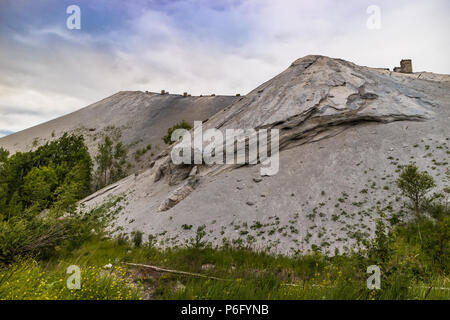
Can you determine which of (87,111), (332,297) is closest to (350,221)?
(332,297)

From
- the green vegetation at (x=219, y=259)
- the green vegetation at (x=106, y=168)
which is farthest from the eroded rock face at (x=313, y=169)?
the green vegetation at (x=106, y=168)

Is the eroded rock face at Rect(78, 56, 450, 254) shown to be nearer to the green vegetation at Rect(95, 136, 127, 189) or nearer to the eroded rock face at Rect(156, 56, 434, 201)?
the eroded rock face at Rect(156, 56, 434, 201)

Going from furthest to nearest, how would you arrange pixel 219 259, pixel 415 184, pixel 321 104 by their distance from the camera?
pixel 321 104, pixel 415 184, pixel 219 259

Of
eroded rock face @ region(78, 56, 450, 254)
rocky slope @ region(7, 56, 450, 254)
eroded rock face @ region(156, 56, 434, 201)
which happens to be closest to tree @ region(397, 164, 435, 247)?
rocky slope @ region(7, 56, 450, 254)

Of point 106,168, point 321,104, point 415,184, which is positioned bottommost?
point 415,184

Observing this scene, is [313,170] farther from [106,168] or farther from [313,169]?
[106,168]

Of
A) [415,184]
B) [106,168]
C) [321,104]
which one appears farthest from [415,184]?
[106,168]

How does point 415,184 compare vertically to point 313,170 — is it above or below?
below

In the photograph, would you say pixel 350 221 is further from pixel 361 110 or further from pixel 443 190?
pixel 361 110

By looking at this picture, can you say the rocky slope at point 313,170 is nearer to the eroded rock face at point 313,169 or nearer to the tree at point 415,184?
the eroded rock face at point 313,169

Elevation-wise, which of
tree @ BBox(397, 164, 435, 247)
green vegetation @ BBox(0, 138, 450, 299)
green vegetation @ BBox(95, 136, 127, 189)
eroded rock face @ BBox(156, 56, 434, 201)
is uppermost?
eroded rock face @ BBox(156, 56, 434, 201)

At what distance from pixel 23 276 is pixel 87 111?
88.4 m
